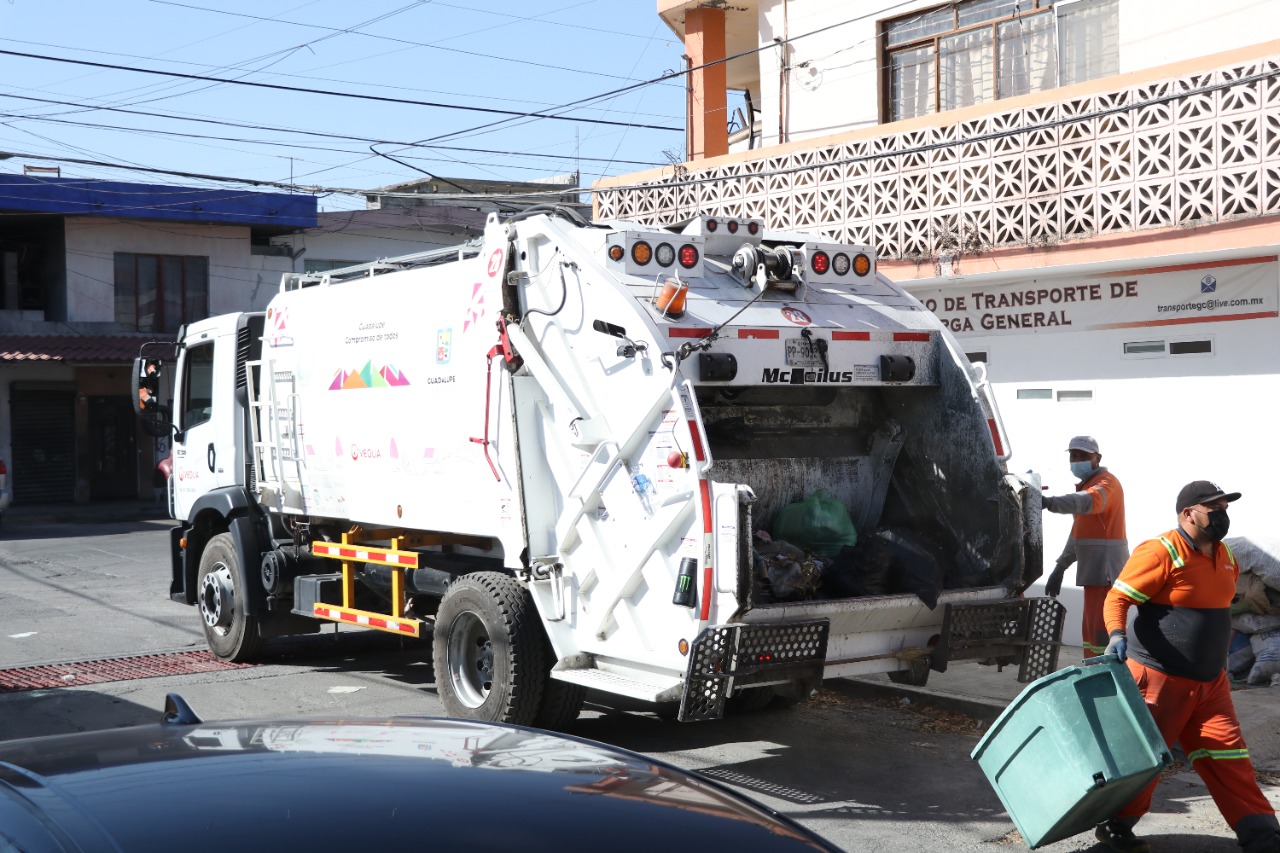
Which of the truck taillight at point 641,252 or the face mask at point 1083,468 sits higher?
the truck taillight at point 641,252

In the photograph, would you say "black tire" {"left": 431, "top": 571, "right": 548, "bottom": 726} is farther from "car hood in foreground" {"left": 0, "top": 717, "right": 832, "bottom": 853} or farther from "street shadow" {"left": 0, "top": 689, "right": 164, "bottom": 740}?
"car hood in foreground" {"left": 0, "top": 717, "right": 832, "bottom": 853}

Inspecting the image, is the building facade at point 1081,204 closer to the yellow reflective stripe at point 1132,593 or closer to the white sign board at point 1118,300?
the white sign board at point 1118,300

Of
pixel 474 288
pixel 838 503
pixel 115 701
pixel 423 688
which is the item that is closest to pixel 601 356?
pixel 474 288

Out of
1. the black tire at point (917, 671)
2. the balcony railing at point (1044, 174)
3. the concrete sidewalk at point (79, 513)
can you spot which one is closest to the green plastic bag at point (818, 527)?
the black tire at point (917, 671)

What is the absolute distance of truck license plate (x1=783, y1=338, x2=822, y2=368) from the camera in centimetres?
708

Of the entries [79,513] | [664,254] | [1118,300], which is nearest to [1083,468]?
[1118,300]

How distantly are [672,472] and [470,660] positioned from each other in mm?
2072

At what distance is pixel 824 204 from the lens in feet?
40.5

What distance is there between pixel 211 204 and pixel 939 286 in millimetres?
21520

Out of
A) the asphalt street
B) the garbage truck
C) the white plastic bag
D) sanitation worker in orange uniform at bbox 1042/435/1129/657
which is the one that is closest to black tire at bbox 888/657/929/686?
the garbage truck

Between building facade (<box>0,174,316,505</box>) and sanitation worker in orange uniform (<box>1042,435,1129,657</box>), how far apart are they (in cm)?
2160

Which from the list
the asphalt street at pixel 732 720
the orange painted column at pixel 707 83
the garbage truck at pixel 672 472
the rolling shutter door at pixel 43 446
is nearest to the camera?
the asphalt street at pixel 732 720

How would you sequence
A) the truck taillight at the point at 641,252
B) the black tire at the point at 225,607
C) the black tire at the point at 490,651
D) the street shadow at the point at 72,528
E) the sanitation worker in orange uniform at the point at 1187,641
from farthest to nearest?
1. the street shadow at the point at 72,528
2. the black tire at the point at 225,607
3. the black tire at the point at 490,651
4. the truck taillight at the point at 641,252
5. the sanitation worker in orange uniform at the point at 1187,641

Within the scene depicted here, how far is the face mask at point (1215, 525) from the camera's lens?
5.60 meters
